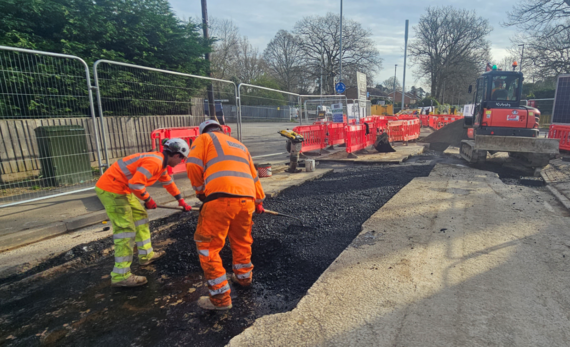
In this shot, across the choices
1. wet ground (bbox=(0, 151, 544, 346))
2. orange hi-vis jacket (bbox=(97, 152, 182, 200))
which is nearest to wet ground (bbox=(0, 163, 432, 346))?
wet ground (bbox=(0, 151, 544, 346))

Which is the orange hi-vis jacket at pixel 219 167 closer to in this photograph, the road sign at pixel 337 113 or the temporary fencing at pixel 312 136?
the temporary fencing at pixel 312 136

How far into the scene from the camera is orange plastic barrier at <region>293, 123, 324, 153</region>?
10121mm

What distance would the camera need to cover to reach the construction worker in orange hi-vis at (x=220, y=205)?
2.62 m

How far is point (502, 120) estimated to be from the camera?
937cm

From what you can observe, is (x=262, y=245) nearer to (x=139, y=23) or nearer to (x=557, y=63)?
(x=139, y=23)

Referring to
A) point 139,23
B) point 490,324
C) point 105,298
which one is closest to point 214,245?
point 105,298

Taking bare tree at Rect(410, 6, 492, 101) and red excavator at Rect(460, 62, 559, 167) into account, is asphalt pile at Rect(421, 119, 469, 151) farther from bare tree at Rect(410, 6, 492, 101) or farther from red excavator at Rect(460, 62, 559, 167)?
bare tree at Rect(410, 6, 492, 101)

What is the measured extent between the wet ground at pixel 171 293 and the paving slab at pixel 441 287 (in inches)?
12.5

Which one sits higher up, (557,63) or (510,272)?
(557,63)

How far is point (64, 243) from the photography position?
13.0ft

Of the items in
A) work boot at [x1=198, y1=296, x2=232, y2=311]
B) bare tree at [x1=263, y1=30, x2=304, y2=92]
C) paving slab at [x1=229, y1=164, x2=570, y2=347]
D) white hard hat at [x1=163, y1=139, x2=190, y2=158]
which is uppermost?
bare tree at [x1=263, y1=30, x2=304, y2=92]

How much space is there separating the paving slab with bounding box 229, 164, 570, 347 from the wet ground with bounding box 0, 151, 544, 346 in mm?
318

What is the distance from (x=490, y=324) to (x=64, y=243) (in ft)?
15.4

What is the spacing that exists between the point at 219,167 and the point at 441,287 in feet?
7.29
